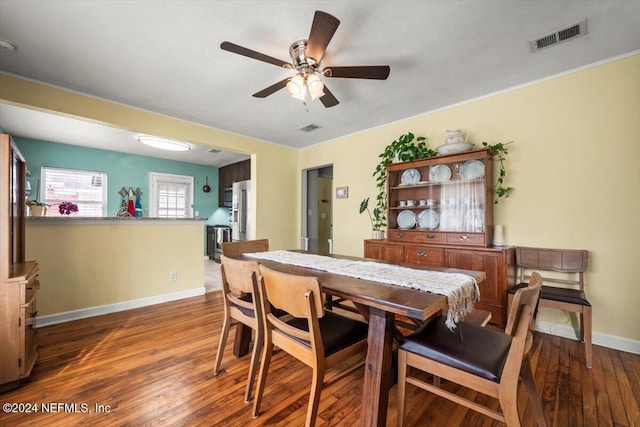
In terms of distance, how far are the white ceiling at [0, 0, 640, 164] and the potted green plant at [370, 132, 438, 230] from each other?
428 millimetres

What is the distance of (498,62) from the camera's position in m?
2.25

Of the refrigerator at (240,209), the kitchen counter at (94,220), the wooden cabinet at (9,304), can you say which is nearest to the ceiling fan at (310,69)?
the wooden cabinet at (9,304)

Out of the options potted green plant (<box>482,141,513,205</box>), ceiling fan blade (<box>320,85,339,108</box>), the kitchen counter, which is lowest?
the kitchen counter

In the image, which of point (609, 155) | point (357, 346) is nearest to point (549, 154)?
point (609, 155)

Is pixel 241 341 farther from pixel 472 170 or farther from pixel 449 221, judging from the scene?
pixel 472 170

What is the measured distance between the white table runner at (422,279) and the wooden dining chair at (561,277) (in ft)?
3.94

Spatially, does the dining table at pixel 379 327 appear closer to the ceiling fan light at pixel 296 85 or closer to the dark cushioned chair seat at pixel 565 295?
the ceiling fan light at pixel 296 85

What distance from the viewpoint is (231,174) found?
6.35 m

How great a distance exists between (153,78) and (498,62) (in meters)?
3.13

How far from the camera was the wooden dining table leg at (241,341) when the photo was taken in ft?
6.86

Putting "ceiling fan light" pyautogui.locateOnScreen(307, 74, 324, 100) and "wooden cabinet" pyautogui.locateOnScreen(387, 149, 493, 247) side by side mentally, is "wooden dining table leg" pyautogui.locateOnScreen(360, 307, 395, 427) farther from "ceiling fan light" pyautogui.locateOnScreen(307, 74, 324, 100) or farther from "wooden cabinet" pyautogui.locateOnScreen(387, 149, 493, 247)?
"wooden cabinet" pyautogui.locateOnScreen(387, 149, 493, 247)

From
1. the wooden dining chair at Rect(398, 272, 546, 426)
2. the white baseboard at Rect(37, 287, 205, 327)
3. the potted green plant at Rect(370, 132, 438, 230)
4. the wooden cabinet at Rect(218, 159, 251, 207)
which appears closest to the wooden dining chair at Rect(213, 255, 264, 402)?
the wooden dining chair at Rect(398, 272, 546, 426)

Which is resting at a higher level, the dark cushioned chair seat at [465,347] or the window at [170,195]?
the window at [170,195]

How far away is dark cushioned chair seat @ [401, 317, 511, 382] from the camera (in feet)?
3.72
